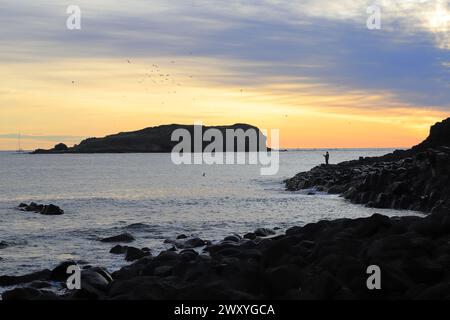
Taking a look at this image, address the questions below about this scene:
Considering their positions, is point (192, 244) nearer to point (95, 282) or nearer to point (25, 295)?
point (95, 282)

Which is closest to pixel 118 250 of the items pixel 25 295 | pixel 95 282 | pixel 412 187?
pixel 95 282

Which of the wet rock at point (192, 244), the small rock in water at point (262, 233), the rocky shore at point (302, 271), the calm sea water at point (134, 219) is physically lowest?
the calm sea water at point (134, 219)

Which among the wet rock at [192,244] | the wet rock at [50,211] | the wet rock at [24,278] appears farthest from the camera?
the wet rock at [50,211]

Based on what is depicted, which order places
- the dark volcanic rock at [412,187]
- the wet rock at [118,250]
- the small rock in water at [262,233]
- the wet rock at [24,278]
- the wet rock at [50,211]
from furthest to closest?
the wet rock at [50,211] → the dark volcanic rock at [412,187] → the small rock in water at [262,233] → the wet rock at [118,250] → the wet rock at [24,278]

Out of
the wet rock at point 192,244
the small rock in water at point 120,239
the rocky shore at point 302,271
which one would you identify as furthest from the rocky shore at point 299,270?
the small rock in water at point 120,239

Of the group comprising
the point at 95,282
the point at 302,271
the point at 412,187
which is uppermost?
the point at 412,187

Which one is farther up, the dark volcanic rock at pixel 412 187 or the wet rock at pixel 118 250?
the dark volcanic rock at pixel 412 187

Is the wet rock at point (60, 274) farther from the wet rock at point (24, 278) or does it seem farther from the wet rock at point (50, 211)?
the wet rock at point (50, 211)

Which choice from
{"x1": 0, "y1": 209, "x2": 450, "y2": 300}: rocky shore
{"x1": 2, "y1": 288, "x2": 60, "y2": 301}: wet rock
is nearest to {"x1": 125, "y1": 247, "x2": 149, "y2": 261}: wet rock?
{"x1": 0, "y1": 209, "x2": 450, "y2": 300}: rocky shore

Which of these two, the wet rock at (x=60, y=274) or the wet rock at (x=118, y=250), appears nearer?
the wet rock at (x=60, y=274)

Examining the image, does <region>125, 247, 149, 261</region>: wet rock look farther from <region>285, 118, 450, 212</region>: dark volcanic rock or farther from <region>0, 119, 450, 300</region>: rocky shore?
<region>285, 118, 450, 212</region>: dark volcanic rock

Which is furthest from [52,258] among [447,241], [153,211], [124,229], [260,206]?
[260,206]

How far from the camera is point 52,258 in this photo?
791 inches
